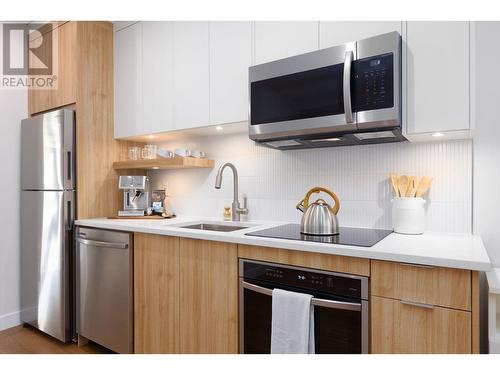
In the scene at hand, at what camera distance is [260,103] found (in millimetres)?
1751

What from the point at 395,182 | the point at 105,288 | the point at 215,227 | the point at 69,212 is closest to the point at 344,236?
the point at 395,182

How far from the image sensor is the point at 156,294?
1896 mm

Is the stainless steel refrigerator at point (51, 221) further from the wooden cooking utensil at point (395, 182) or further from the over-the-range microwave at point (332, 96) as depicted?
the wooden cooking utensil at point (395, 182)

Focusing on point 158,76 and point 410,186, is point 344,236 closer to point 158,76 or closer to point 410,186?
point 410,186

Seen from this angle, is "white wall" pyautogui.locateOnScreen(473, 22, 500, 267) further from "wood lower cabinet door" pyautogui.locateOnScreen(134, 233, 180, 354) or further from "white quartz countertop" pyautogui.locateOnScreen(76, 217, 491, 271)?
"wood lower cabinet door" pyautogui.locateOnScreen(134, 233, 180, 354)

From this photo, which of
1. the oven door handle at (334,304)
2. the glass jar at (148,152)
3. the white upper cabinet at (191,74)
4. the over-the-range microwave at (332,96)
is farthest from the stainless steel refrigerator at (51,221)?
the oven door handle at (334,304)

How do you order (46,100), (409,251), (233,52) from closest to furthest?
(409,251) < (233,52) < (46,100)

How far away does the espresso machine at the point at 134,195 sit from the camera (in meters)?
2.48

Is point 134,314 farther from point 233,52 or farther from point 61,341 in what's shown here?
point 233,52

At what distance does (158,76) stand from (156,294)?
4.96 feet

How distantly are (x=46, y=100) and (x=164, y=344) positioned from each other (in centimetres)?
211

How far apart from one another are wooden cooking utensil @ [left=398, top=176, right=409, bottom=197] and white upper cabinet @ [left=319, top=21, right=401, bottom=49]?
730mm

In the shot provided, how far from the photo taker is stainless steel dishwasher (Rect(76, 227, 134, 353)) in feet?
6.56
